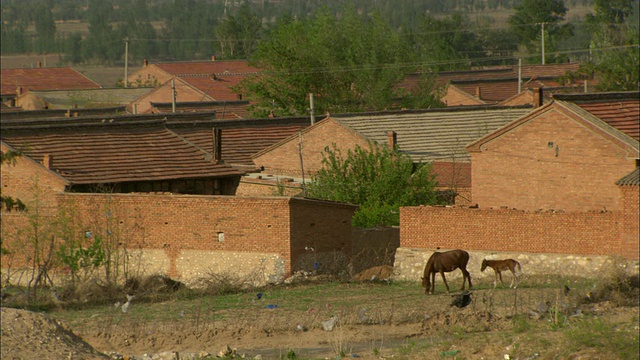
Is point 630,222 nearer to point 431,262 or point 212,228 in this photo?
point 431,262

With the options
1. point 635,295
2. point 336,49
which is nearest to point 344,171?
point 635,295

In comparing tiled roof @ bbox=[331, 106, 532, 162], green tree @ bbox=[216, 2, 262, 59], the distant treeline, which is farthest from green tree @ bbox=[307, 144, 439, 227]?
green tree @ bbox=[216, 2, 262, 59]

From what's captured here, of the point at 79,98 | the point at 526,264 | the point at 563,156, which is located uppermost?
the point at 79,98

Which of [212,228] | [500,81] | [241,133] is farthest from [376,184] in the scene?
[500,81]

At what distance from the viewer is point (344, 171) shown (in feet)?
113

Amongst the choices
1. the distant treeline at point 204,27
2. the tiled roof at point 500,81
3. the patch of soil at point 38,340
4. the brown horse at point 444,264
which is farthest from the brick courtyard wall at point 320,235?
the distant treeline at point 204,27

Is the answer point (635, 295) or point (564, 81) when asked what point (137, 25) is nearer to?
point (564, 81)

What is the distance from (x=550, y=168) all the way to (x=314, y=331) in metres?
12.7

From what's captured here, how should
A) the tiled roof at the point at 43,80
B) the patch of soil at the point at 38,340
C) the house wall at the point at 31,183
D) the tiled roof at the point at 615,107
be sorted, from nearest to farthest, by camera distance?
the patch of soil at the point at 38,340, the tiled roof at the point at 615,107, the house wall at the point at 31,183, the tiled roof at the point at 43,80

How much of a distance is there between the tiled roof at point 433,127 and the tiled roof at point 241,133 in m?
4.10

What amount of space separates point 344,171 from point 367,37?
3421 centimetres

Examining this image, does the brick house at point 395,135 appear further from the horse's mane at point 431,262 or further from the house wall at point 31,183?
the horse's mane at point 431,262

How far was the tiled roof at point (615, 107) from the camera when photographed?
3222cm

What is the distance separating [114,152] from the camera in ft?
121
